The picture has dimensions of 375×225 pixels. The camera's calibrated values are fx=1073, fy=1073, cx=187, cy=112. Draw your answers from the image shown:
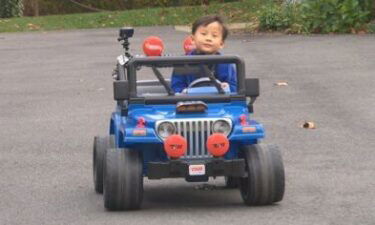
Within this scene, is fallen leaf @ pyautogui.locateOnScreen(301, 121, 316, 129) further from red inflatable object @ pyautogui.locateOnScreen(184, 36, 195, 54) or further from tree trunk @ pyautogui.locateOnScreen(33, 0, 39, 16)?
tree trunk @ pyautogui.locateOnScreen(33, 0, 39, 16)

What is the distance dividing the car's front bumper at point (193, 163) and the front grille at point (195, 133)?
0.06 metres

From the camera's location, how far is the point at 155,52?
24.7 ft

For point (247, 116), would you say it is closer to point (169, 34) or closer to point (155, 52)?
point (155, 52)

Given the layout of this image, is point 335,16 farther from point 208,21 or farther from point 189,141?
point 189,141

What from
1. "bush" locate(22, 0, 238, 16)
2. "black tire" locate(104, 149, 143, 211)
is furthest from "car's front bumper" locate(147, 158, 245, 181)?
"bush" locate(22, 0, 238, 16)

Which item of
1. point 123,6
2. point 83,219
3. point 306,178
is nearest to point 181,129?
point 83,219

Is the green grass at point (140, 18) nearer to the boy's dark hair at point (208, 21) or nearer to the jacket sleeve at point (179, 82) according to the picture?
the boy's dark hair at point (208, 21)

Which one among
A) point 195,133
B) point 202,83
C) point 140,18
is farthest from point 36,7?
point 195,133

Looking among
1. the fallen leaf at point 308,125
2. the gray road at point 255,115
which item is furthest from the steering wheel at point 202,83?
the fallen leaf at point 308,125

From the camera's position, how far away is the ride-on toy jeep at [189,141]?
670 centimetres

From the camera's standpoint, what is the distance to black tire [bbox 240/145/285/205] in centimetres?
680

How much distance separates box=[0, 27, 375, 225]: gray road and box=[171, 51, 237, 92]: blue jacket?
30.7 inches

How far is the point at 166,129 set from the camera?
6.76 m

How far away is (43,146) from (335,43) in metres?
8.85
